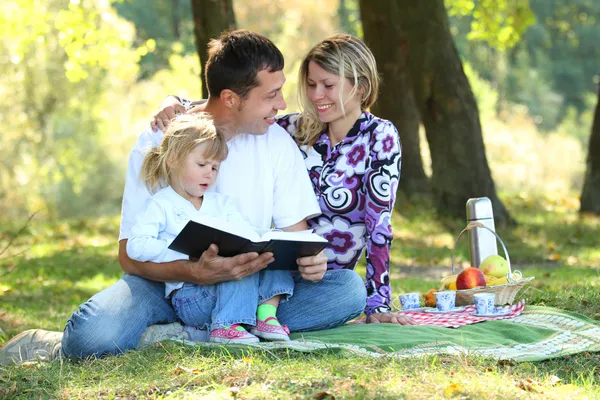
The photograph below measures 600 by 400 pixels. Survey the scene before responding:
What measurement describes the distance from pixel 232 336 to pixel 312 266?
548 mm

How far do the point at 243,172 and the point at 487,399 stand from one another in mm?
2100

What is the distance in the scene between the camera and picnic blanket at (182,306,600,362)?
13.7ft

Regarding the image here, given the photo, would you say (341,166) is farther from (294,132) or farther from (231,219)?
(231,219)

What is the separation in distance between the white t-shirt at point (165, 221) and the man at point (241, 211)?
0.29 feet

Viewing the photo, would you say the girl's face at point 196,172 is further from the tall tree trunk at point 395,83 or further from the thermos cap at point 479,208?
the tall tree trunk at point 395,83

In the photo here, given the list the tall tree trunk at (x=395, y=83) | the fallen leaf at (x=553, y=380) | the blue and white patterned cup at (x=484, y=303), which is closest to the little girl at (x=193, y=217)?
the blue and white patterned cup at (x=484, y=303)

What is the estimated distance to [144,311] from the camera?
14.8 ft

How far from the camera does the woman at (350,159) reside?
4.98 meters

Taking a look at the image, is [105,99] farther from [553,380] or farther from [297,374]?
[553,380]

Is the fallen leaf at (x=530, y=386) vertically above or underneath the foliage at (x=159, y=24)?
underneath

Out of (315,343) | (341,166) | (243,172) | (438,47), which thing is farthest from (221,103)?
(438,47)

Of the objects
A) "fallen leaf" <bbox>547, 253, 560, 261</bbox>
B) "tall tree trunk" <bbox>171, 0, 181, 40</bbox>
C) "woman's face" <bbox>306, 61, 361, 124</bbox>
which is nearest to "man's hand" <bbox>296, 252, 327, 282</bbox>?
"woman's face" <bbox>306, 61, 361, 124</bbox>

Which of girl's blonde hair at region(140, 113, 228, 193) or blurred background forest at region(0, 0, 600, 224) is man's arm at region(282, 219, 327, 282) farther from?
blurred background forest at region(0, 0, 600, 224)

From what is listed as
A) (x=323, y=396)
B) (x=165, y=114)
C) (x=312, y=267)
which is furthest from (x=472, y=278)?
(x=323, y=396)
